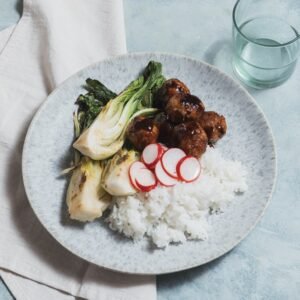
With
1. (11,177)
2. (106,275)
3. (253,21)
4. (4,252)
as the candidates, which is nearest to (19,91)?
(11,177)

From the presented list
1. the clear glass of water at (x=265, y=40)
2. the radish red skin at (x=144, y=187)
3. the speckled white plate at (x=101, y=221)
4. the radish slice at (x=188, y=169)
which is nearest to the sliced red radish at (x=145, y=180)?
the radish red skin at (x=144, y=187)

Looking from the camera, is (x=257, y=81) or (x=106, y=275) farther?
(x=257, y=81)

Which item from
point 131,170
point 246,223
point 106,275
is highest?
point 131,170

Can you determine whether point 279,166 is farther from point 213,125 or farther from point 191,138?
point 191,138

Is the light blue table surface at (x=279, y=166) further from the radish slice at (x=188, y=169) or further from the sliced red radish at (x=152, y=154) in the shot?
the sliced red radish at (x=152, y=154)

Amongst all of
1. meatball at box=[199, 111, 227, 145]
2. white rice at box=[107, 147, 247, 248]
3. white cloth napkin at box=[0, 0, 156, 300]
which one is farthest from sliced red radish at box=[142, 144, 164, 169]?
white cloth napkin at box=[0, 0, 156, 300]

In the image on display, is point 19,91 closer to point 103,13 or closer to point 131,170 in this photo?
point 103,13
